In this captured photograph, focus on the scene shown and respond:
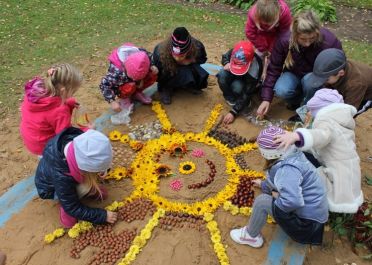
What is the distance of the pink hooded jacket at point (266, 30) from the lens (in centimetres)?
486

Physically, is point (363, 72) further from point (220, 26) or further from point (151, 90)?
point (220, 26)

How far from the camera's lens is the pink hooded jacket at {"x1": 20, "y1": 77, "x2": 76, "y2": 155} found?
389cm

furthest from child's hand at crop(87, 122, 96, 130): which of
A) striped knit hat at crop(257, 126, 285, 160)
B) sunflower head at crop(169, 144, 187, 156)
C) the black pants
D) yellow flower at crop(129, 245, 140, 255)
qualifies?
striped knit hat at crop(257, 126, 285, 160)

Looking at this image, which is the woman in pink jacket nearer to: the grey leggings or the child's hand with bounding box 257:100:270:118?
the child's hand with bounding box 257:100:270:118

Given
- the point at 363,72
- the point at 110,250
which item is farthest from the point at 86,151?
the point at 363,72

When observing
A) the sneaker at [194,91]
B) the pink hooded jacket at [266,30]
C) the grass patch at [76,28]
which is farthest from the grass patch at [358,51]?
the sneaker at [194,91]

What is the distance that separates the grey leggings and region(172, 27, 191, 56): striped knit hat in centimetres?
206

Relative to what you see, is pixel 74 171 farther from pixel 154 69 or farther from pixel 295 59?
pixel 295 59

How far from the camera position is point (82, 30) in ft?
23.5

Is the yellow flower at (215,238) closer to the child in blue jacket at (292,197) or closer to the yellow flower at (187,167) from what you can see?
the child in blue jacket at (292,197)

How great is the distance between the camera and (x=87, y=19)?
24.8ft

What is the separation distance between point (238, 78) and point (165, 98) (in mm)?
976

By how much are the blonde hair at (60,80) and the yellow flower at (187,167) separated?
1.41m

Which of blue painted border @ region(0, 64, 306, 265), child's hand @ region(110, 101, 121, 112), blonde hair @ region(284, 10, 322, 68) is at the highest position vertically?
blonde hair @ region(284, 10, 322, 68)
